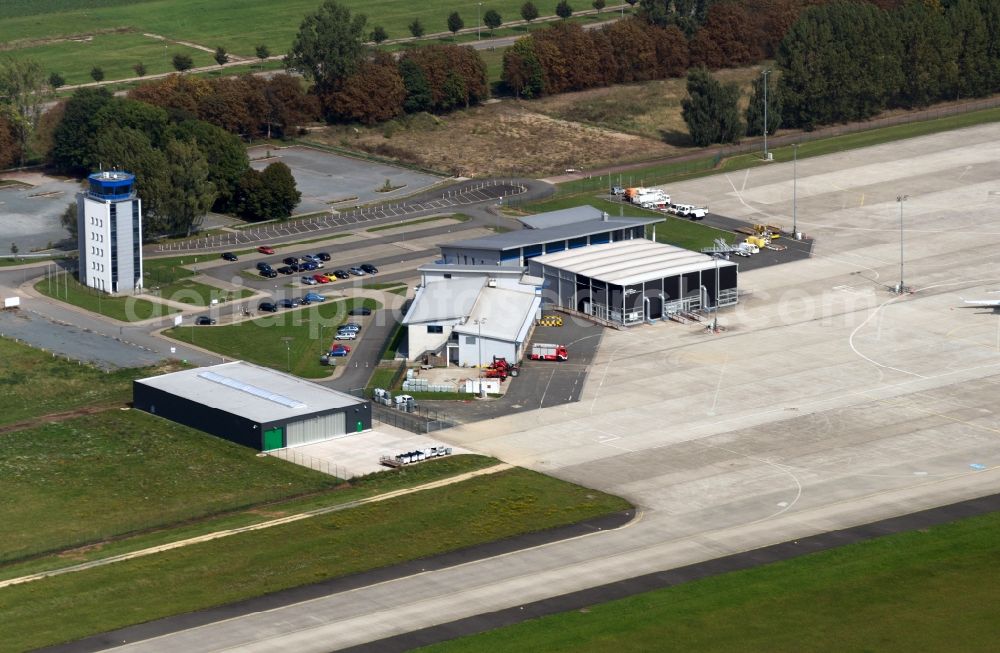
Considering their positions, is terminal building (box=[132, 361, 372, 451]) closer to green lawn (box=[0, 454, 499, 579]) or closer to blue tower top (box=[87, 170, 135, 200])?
green lawn (box=[0, 454, 499, 579])

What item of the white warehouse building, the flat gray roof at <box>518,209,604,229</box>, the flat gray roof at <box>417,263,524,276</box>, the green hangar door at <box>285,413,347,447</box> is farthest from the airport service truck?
the flat gray roof at <box>518,209,604,229</box>

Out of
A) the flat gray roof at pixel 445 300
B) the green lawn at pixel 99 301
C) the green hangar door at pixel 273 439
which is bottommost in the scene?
the green hangar door at pixel 273 439

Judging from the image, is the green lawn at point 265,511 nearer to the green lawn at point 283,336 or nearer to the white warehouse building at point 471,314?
the white warehouse building at point 471,314

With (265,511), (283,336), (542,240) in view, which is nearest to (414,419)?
(265,511)

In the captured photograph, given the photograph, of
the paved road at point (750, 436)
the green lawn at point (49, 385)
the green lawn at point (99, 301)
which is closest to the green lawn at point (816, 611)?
the paved road at point (750, 436)

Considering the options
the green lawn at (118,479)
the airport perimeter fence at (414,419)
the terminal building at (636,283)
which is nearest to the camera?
the green lawn at (118,479)

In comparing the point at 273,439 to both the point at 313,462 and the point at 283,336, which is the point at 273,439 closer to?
the point at 313,462
